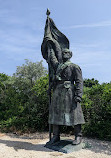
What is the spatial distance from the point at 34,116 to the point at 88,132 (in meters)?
3.11

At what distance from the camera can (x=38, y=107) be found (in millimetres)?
9453

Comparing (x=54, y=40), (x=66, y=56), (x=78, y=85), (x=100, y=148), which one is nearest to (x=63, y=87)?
(x=78, y=85)

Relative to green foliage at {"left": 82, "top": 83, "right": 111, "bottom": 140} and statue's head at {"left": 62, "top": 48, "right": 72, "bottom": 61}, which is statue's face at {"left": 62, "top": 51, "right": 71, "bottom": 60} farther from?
green foliage at {"left": 82, "top": 83, "right": 111, "bottom": 140}

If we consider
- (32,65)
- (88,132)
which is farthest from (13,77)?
(88,132)

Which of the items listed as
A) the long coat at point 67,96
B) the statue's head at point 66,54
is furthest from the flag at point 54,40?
the long coat at point 67,96

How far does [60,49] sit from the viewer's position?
18.4 feet

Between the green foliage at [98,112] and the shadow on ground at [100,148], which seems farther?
the green foliage at [98,112]

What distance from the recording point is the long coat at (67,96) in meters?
5.00

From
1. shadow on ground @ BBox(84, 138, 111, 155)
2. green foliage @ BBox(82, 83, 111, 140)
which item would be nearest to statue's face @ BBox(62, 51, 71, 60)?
shadow on ground @ BBox(84, 138, 111, 155)

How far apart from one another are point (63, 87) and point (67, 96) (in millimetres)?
295

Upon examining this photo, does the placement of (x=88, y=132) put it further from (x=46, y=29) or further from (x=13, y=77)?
(x=13, y=77)

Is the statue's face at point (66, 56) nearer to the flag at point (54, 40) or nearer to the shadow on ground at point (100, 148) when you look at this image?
the flag at point (54, 40)

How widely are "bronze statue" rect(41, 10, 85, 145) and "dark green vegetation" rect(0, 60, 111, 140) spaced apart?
2584 mm

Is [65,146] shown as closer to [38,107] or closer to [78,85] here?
[78,85]
